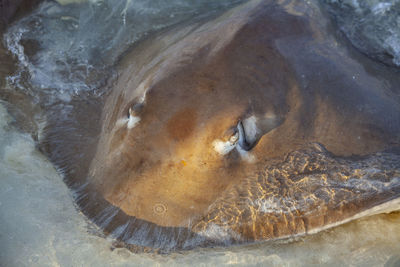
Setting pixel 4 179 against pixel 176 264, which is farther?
pixel 4 179

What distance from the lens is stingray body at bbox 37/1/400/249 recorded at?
2424mm

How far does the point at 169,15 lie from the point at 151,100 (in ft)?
8.16

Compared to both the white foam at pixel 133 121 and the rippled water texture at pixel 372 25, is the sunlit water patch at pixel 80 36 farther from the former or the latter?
the rippled water texture at pixel 372 25

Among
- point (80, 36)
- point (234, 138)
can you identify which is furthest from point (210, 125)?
point (80, 36)

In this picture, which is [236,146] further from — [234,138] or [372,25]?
[372,25]

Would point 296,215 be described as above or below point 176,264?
above

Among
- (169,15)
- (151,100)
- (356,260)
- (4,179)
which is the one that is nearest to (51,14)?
(169,15)

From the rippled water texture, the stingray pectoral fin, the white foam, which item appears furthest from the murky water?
the rippled water texture

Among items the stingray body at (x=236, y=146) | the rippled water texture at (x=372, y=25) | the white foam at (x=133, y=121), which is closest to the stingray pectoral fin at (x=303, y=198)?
the stingray body at (x=236, y=146)

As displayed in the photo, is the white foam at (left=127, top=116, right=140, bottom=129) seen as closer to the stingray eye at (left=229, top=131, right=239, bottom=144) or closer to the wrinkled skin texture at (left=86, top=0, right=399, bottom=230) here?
the wrinkled skin texture at (left=86, top=0, right=399, bottom=230)

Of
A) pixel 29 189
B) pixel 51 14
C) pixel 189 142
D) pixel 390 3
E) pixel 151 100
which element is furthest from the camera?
pixel 390 3

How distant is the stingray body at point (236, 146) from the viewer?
242 cm

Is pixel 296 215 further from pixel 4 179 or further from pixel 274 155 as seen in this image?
pixel 4 179

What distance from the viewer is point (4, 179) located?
303cm
